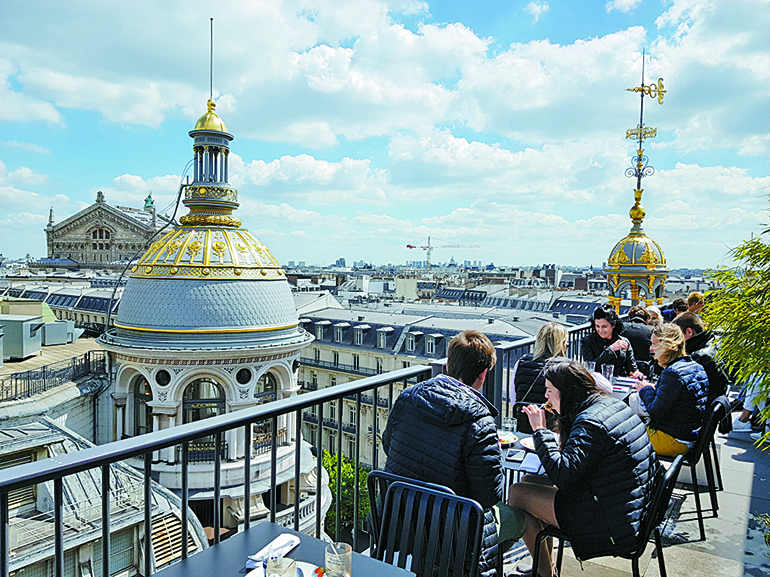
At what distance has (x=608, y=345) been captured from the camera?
7684 mm

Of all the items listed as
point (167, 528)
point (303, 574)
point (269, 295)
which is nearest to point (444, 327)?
point (269, 295)

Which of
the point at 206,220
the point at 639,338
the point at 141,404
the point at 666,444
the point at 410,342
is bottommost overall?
the point at 141,404

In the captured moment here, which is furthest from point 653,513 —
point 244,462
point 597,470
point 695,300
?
point 695,300

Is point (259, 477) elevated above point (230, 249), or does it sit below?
below

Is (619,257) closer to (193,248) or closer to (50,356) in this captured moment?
(193,248)

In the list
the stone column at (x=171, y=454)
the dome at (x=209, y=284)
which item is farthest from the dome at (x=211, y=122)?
the stone column at (x=171, y=454)

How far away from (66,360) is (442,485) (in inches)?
1104

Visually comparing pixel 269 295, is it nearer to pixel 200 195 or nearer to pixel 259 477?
pixel 200 195

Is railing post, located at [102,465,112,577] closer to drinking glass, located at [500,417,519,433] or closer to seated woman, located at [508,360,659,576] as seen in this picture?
seated woman, located at [508,360,659,576]

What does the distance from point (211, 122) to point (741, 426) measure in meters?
25.4

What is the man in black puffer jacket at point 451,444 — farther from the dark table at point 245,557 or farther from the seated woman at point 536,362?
the seated woman at point 536,362

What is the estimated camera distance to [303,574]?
2566mm

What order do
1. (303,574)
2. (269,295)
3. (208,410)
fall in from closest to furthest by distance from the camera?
(303,574) < (208,410) < (269,295)

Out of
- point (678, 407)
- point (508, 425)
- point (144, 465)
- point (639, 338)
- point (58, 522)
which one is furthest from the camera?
point (639, 338)
